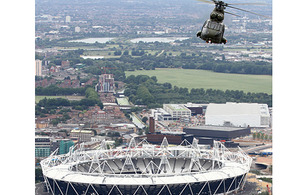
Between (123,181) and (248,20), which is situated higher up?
(248,20)

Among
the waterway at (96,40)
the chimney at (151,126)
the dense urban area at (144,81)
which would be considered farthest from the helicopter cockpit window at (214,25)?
the waterway at (96,40)

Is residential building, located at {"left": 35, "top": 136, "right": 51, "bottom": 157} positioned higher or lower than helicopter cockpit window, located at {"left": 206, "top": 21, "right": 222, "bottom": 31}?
lower

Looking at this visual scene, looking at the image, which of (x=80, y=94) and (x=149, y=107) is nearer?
(x=149, y=107)

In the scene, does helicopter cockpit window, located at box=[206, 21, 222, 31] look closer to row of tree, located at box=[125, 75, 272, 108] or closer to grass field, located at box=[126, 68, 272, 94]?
row of tree, located at box=[125, 75, 272, 108]

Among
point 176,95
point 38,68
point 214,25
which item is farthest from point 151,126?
point 214,25

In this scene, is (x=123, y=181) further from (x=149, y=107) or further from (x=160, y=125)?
(x=149, y=107)

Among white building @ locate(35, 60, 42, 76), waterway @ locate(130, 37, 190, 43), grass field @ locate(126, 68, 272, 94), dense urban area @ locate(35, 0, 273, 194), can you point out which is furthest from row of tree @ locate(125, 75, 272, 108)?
waterway @ locate(130, 37, 190, 43)

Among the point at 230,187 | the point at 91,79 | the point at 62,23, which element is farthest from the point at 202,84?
the point at 230,187
